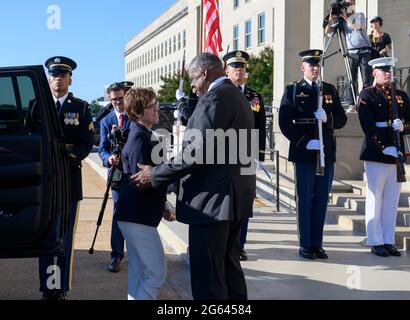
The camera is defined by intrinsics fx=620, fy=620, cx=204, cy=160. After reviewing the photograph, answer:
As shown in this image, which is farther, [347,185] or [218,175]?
[347,185]

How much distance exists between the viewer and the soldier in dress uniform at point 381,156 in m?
6.65

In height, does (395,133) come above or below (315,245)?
above

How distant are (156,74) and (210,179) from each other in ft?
233

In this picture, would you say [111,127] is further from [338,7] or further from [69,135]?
[338,7]

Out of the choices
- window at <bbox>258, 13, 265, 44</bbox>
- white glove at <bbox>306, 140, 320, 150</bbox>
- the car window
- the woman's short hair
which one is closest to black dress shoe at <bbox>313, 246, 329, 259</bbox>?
white glove at <bbox>306, 140, 320, 150</bbox>

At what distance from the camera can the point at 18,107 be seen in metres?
4.05

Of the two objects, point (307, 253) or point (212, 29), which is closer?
point (307, 253)

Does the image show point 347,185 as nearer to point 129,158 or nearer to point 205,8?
point 205,8

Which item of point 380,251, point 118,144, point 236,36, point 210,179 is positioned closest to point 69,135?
point 118,144

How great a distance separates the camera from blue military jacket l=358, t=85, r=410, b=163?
665 cm
